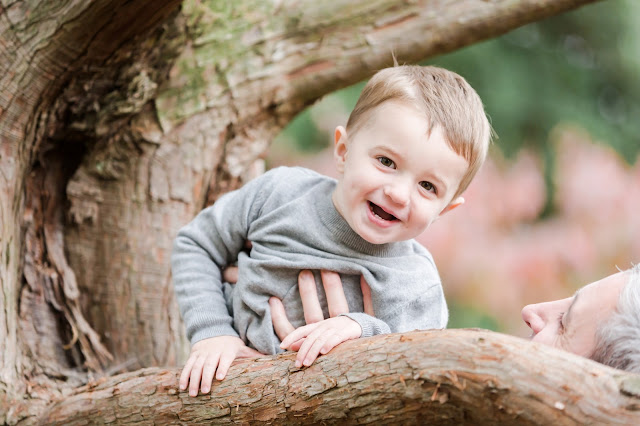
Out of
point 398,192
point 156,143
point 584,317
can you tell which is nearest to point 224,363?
point 398,192

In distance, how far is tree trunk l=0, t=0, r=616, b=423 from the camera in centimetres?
205

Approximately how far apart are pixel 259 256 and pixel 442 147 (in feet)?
1.73

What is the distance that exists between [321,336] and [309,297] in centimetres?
24

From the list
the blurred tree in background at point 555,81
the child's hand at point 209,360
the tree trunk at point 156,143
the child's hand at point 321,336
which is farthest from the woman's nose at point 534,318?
the blurred tree in background at point 555,81

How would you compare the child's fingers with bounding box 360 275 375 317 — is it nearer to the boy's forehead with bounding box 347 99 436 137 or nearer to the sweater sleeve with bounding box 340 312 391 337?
the sweater sleeve with bounding box 340 312 391 337

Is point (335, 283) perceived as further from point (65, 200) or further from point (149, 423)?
point (65, 200)

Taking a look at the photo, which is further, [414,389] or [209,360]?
[209,360]

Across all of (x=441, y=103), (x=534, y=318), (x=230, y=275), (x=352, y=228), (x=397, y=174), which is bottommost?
(x=534, y=318)

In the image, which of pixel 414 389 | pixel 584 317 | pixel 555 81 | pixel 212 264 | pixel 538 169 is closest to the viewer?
Result: pixel 414 389

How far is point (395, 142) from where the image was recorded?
1.45 m

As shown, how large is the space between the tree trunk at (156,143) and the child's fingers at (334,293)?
0.78m

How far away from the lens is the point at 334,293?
1.60 metres

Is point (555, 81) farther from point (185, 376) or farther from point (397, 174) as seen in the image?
point (185, 376)

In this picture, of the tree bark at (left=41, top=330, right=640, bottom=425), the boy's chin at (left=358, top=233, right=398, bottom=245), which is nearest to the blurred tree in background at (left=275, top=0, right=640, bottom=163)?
the boy's chin at (left=358, top=233, right=398, bottom=245)
